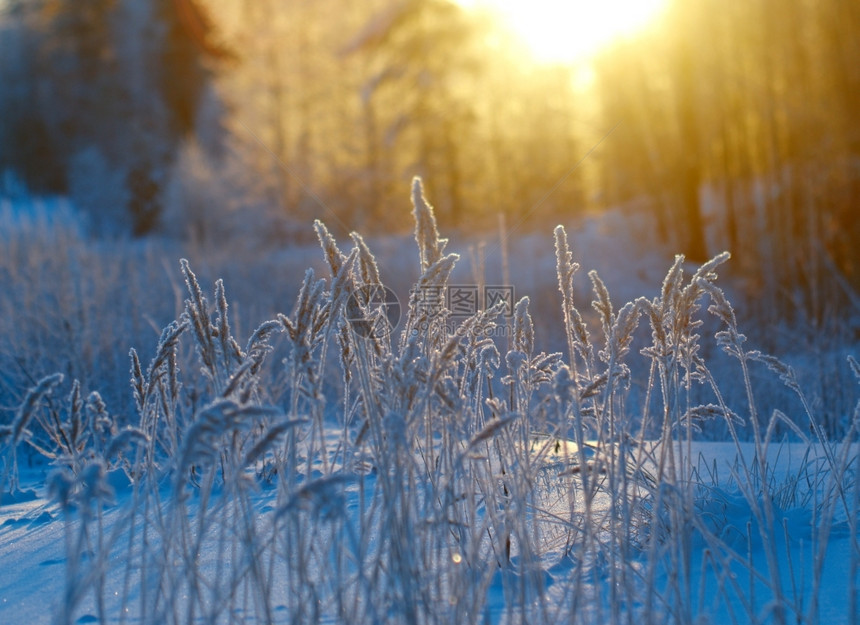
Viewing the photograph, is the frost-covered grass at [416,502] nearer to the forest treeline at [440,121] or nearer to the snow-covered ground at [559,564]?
the snow-covered ground at [559,564]

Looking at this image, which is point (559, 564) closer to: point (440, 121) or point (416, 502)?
point (416, 502)

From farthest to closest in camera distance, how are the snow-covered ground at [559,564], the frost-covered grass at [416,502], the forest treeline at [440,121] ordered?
1. the forest treeline at [440,121]
2. the snow-covered ground at [559,564]
3. the frost-covered grass at [416,502]

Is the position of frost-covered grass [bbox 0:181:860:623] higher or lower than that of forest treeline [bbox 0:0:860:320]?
lower

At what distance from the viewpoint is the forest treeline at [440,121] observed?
32.1ft

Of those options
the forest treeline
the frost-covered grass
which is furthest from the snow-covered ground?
the forest treeline

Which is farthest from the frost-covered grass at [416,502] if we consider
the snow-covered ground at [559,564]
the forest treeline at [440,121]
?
the forest treeline at [440,121]

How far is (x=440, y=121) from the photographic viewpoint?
16859 mm

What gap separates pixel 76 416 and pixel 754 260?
34.1 feet

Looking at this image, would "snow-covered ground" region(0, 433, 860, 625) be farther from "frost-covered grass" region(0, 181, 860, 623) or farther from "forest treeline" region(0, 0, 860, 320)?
"forest treeline" region(0, 0, 860, 320)

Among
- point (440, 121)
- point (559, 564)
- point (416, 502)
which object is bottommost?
point (559, 564)

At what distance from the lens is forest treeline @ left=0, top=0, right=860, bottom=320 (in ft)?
32.1

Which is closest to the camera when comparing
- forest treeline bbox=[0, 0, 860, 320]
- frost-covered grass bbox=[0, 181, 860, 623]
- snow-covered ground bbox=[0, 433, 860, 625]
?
frost-covered grass bbox=[0, 181, 860, 623]

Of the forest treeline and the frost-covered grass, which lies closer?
the frost-covered grass

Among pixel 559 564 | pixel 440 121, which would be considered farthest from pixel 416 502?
pixel 440 121
